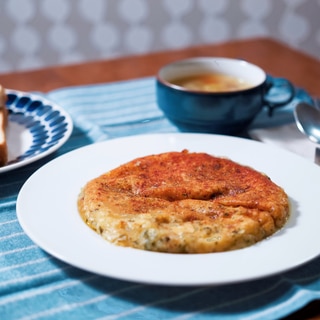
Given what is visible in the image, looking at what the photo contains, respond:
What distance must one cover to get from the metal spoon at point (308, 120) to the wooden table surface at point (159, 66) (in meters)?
0.33

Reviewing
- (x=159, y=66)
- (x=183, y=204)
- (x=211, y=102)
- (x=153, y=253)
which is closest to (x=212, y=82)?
(x=211, y=102)

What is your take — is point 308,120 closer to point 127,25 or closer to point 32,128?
point 32,128

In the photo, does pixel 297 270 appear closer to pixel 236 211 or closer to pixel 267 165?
pixel 236 211

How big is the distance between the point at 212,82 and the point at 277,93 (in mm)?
290

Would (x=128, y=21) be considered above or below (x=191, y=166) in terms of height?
below

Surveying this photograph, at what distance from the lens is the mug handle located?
59.2 inches

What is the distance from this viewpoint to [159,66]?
1.93 metres

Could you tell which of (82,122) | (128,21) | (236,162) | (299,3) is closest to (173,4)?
(128,21)

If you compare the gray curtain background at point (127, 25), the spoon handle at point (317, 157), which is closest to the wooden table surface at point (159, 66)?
the spoon handle at point (317, 157)

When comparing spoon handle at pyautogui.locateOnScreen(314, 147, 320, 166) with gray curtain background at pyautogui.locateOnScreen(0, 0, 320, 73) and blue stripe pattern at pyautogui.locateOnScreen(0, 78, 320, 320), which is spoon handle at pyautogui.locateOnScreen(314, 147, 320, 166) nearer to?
blue stripe pattern at pyautogui.locateOnScreen(0, 78, 320, 320)

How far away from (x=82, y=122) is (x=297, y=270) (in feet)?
2.48

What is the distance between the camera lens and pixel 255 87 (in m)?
1.38

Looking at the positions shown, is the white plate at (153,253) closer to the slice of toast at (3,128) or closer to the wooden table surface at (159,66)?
the slice of toast at (3,128)

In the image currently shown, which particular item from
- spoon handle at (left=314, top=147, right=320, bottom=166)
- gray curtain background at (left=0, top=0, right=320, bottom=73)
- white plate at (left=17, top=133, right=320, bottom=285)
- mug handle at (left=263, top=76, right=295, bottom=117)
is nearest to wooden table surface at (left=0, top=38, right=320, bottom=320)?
mug handle at (left=263, top=76, right=295, bottom=117)
